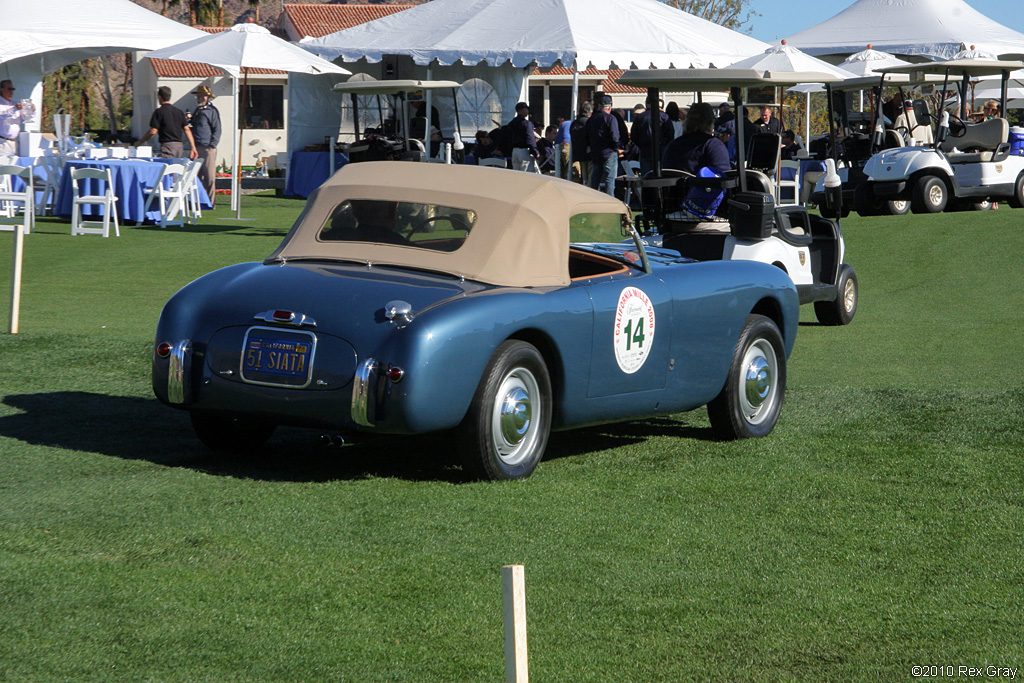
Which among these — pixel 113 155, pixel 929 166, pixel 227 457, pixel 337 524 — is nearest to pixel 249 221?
pixel 113 155

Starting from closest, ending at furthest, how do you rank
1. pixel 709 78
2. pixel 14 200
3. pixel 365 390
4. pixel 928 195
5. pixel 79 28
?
pixel 365 390 → pixel 709 78 → pixel 14 200 → pixel 928 195 → pixel 79 28

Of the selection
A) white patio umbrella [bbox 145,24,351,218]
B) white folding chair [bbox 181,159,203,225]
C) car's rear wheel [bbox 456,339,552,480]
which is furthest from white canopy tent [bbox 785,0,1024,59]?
car's rear wheel [bbox 456,339,552,480]

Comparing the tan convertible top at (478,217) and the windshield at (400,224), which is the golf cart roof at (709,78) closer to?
the tan convertible top at (478,217)

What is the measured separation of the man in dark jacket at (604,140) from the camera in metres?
19.3

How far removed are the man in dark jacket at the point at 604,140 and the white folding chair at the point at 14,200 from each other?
8142 mm

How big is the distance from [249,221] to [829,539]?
1639 centimetres

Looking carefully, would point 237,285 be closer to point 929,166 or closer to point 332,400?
point 332,400

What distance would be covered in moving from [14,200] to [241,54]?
13.5ft

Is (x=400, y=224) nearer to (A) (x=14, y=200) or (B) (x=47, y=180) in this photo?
(A) (x=14, y=200)

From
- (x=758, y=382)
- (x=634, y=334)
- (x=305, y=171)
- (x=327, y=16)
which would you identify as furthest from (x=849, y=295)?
(x=327, y=16)

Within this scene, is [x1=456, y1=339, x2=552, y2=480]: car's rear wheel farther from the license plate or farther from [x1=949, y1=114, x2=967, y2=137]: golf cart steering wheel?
[x1=949, y1=114, x2=967, y2=137]: golf cart steering wheel

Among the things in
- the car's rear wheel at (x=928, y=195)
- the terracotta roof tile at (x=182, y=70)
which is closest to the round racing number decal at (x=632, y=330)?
the car's rear wheel at (x=928, y=195)

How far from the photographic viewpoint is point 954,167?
20.0 m

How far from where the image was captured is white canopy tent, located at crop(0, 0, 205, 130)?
70.1ft
